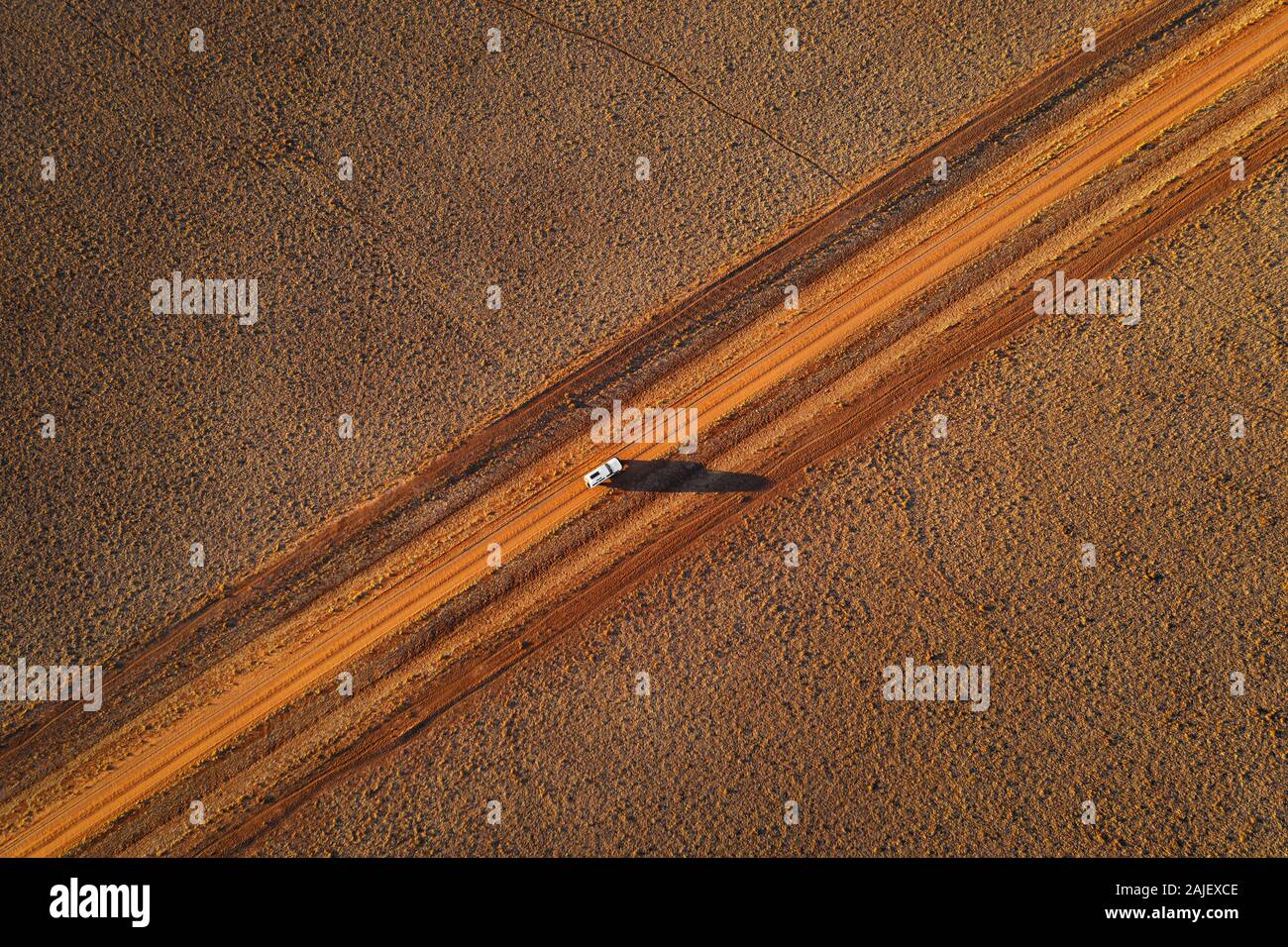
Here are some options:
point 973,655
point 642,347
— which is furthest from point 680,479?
point 973,655

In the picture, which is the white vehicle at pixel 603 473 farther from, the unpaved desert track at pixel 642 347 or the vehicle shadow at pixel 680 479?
the unpaved desert track at pixel 642 347

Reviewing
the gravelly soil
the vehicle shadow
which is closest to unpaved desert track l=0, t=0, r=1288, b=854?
the vehicle shadow

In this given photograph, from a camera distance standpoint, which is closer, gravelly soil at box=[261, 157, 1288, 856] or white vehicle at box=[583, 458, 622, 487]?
gravelly soil at box=[261, 157, 1288, 856]

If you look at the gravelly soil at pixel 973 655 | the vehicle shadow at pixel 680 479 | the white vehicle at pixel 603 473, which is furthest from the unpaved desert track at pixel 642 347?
the gravelly soil at pixel 973 655

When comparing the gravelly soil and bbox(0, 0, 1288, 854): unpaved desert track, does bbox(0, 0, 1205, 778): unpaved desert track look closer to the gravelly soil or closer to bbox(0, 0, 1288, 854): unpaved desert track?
bbox(0, 0, 1288, 854): unpaved desert track

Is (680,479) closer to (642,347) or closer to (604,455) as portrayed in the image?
(604,455)

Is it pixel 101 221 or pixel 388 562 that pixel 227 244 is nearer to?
pixel 101 221

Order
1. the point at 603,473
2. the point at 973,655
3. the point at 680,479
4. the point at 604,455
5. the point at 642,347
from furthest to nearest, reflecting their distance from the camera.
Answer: the point at 642,347 < the point at 604,455 < the point at 680,479 < the point at 603,473 < the point at 973,655
